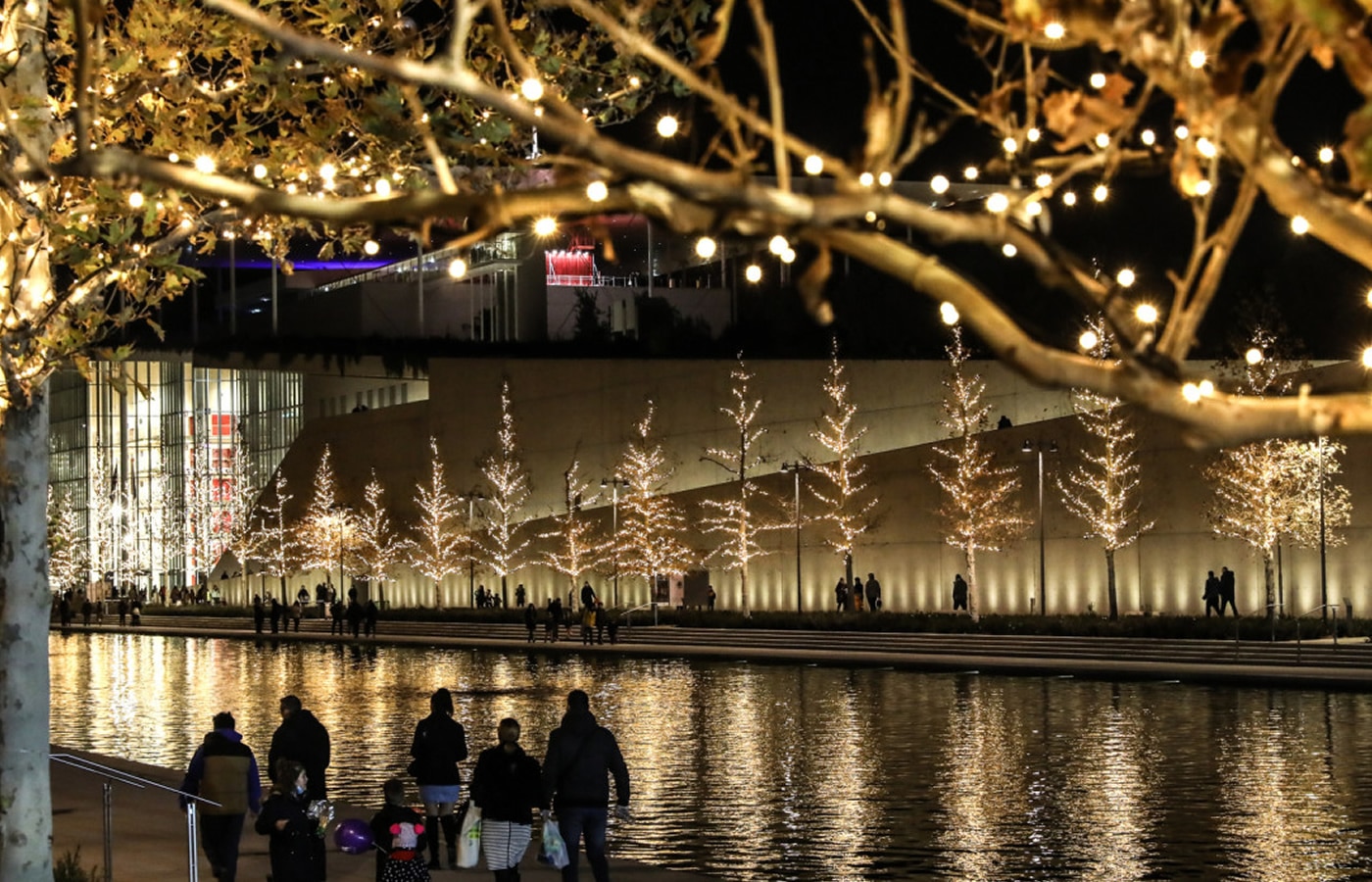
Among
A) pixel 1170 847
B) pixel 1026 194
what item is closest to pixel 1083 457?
pixel 1170 847

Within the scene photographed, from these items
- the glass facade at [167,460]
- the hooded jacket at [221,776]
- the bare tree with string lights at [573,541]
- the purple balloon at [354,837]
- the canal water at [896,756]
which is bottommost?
the canal water at [896,756]

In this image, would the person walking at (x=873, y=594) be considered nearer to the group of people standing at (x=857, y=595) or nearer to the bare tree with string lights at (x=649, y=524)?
the group of people standing at (x=857, y=595)

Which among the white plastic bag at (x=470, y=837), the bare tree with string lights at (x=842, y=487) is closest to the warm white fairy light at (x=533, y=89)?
the white plastic bag at (x=470, y=837)

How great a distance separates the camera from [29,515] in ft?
36.2

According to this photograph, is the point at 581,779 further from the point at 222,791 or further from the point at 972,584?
the point at 972,584

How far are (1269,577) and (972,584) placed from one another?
27.0ft

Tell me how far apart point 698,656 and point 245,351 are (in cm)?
3523

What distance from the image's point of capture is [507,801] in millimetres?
12352

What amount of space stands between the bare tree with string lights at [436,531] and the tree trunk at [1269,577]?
3064 centimetres

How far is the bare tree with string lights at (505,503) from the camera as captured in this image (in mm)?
64125

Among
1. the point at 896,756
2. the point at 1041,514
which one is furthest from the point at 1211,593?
the point at 896,756

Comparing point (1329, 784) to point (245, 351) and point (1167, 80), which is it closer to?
point (1167, 80)

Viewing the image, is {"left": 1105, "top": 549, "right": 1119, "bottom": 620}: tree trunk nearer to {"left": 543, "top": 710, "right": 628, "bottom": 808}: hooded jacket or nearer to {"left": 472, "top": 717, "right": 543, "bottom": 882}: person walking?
{"left": 543, "top": 710, "right": 628, "bottom": 808}: hooded jacket

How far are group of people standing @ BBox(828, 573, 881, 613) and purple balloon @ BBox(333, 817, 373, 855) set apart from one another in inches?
1578
